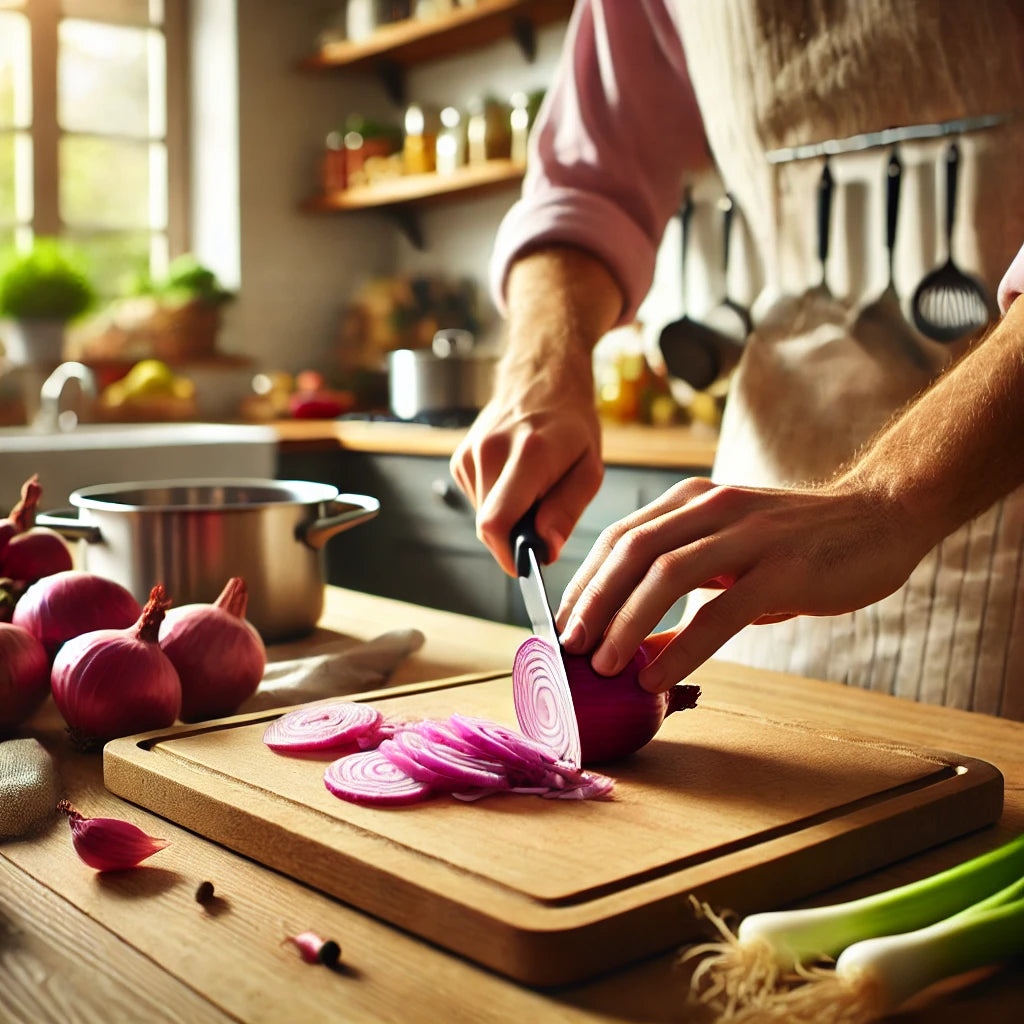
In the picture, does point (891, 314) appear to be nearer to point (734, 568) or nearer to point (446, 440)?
point (734, 568)

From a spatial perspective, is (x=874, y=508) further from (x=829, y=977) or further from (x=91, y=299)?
(x=91, y=299)

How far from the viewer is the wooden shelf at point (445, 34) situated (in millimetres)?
3064

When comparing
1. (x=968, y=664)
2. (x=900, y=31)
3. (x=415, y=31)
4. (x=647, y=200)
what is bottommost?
(x=968, y=664)

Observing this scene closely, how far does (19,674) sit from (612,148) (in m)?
0.91

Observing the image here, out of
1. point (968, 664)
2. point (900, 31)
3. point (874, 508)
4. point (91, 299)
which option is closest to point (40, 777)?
point (874, 508)

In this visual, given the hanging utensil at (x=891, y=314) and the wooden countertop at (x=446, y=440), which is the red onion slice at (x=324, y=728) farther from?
the wooden countertop at (x=446, y=440)

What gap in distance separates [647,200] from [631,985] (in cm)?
108

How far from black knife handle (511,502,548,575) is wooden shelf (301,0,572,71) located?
2.34 metres

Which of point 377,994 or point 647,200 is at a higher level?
point 647,200

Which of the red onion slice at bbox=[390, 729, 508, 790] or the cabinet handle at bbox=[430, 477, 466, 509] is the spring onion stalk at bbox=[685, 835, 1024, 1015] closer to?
the red onion slice at bbox=[390, 729, 508, 790]

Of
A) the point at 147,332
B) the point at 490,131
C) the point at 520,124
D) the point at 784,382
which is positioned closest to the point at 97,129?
the point at 147,332

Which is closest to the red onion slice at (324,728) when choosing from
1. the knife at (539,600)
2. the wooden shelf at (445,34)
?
the knife at (539,600)

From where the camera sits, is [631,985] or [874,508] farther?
[874,508]

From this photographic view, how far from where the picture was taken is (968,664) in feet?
3.78
